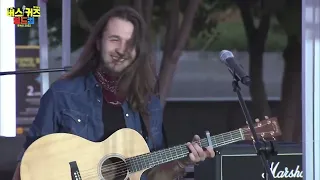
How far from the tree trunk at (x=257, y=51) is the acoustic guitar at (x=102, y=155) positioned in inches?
118

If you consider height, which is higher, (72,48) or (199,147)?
(72,48)

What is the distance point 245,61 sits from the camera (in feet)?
21.1

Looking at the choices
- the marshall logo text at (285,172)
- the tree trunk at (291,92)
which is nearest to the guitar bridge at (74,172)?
the marshall logo text at (285,172)

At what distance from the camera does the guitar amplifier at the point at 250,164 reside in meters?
3.21

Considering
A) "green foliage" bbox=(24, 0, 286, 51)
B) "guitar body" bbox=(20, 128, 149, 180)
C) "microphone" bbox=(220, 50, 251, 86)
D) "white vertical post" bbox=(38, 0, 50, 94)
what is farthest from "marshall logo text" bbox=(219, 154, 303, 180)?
"green foliage" bbox=(24, 0, 286, 51)

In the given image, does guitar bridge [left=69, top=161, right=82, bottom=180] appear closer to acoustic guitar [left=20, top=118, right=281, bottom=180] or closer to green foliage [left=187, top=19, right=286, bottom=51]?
acoustic guitar [left=20, top=118, right=281, bottom=180]

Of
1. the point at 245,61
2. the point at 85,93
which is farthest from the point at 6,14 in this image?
the point at 245,61

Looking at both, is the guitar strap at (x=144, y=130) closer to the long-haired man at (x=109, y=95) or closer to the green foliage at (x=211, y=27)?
the long-haired man at (x=109, y=95)

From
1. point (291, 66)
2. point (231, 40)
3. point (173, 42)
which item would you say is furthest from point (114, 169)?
point (231, 40)

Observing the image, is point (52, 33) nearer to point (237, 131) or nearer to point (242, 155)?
point (242, 155)

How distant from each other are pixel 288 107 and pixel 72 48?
2.17 meters

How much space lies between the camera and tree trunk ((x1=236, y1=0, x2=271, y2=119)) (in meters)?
5.96

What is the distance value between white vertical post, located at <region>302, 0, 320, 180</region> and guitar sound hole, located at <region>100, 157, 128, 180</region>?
762 mm

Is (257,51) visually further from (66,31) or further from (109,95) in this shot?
(109,95)
